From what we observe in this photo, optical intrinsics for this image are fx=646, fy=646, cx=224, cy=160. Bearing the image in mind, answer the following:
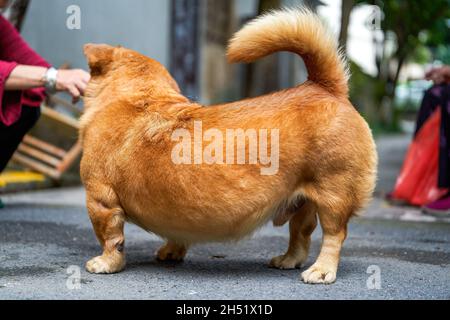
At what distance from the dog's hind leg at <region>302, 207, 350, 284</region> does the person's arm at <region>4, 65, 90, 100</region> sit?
1.40m

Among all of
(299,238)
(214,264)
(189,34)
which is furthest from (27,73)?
(189,34)

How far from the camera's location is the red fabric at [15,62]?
13.0ft

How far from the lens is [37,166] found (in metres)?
6.34

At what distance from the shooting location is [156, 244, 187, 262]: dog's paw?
3298mm

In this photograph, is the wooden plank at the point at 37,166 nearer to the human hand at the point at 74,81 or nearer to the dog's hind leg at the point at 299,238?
the human hand at the point at 74,81

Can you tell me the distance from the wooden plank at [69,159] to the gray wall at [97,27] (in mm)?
1581

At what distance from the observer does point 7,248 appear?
3482 millimetres

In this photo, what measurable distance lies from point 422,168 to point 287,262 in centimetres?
297

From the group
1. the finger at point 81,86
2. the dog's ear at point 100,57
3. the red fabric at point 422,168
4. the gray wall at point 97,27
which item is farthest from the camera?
the gray wall at point 97,27

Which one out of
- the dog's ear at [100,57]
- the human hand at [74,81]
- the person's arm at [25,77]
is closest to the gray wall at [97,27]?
the person's arm at [25,77]

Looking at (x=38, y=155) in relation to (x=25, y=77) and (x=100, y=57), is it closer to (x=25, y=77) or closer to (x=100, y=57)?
(x=25, y=77)

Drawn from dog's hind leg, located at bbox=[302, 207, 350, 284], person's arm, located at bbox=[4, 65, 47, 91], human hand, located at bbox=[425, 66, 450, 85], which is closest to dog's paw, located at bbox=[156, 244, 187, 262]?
dog's hind leg, located at bbox=[302, 207, 350, 284]

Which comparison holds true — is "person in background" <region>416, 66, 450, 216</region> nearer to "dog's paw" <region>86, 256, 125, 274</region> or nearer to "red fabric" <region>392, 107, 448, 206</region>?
"red fabric" <region>392, 107, 448, 206</region>
